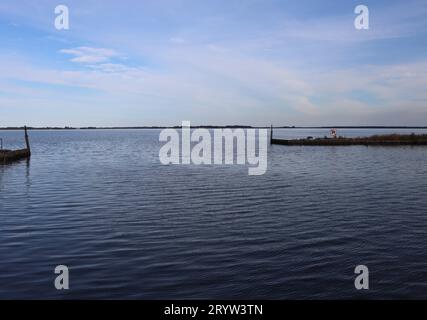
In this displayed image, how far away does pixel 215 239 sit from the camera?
1617 cm

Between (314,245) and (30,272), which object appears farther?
(314,245)

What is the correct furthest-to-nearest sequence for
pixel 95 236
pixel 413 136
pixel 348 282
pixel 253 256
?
pixel 413 136, pixel 95 236, pixel 253 256, pixel 348 282

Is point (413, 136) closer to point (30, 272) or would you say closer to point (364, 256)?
point (364, 256)

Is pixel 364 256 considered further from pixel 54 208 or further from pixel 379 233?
pixel 54 208

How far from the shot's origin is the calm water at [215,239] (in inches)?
459

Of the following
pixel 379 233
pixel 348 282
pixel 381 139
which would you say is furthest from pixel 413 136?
pixel 348 282

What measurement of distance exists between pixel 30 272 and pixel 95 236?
163 inches

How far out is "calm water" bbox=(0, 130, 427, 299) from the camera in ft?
38.2

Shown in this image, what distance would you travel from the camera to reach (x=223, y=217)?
2020cm
